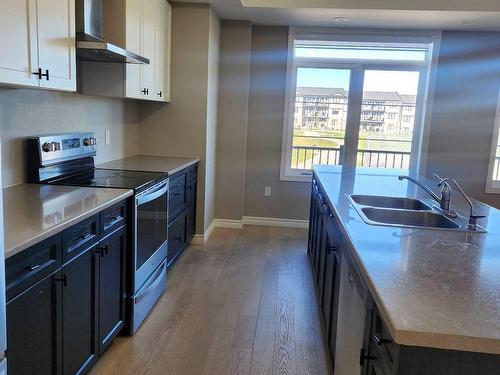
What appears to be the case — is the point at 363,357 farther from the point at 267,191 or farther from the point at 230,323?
the point at 267,191

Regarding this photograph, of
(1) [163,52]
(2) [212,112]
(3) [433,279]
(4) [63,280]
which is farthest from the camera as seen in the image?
(2) [212,112]

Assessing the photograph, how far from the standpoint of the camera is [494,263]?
151 centimetres

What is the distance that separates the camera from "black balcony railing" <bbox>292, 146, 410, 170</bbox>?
5.25 m

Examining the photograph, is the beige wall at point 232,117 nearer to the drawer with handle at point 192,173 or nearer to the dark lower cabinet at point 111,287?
the drawer with handle at point 192,173

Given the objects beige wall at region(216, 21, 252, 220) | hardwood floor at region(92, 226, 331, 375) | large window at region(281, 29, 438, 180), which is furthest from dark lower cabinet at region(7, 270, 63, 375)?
large window at region(281, 29, 438, 180)

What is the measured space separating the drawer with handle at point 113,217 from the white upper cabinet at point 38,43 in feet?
2.23

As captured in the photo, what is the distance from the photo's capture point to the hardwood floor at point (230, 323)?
7.76 feet

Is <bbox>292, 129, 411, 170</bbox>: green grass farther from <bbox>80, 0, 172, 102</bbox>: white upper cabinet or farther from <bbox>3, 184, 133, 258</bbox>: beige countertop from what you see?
<bbox>3, 184, 133, 258</bbox>: beige countertop

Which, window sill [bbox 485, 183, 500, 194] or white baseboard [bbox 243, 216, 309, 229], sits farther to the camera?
white baseboard [bbox 243, 216, 309, 229]

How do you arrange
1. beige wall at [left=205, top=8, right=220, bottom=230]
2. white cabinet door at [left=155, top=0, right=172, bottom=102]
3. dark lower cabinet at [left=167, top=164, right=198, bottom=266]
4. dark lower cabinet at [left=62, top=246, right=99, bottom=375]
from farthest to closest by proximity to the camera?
beige wall at [left=205, top=8, right=220, bottom=230] < white cabinet door at [left=155, top=0, right=172, bottom=102] < dark lower cabinet at [left=167, top=164, right=198, bottom=266] < dark lower cabinet at [left=62, top=246, right=99, bottom=375]

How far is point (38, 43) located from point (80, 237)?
37.0 inches

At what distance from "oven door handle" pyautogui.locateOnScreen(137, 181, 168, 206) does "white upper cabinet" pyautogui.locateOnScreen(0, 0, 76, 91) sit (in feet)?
2.39

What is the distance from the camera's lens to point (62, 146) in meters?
2.83

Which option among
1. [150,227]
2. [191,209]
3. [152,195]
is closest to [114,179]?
[152,195]
